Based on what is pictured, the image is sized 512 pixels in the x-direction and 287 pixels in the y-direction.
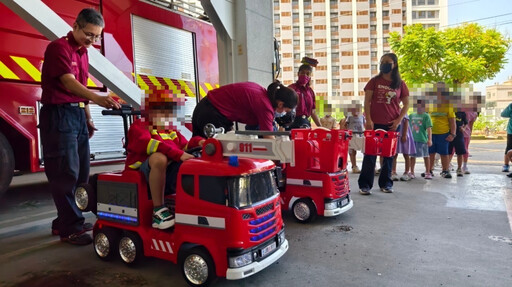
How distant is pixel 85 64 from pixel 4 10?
1446mm

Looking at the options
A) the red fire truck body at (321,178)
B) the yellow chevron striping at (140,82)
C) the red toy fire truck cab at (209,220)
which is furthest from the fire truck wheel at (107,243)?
the yellow chevron striping at (140,82)

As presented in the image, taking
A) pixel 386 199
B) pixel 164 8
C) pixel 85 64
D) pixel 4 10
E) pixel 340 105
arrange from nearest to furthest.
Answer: pixel 85 64 < pixel 4 10 < pixel 386 199 < pixel 164 8 < pixel 340 105

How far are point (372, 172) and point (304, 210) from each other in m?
1.75

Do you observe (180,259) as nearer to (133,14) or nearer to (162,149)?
(162,149)

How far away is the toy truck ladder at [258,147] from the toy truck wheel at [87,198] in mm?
1336

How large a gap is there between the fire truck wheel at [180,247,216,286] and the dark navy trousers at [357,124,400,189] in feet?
11.4

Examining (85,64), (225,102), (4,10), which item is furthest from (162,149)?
(4,10)

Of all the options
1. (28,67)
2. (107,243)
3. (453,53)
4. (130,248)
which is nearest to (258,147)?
(130,248)

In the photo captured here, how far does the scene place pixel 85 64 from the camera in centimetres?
355

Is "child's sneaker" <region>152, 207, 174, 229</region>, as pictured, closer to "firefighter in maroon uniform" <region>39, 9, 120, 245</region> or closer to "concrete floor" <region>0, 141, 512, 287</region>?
"concrete floor" <region>0, 141, 512, 287</region>

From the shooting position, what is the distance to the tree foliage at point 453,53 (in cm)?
2544

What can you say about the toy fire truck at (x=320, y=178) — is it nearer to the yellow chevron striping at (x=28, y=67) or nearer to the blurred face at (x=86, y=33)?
the blurred face at (x=86, y=33)

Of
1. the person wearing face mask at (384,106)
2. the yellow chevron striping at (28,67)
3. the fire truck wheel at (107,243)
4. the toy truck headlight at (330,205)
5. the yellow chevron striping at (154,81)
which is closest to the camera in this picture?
the fire truck wheel at (107,243)

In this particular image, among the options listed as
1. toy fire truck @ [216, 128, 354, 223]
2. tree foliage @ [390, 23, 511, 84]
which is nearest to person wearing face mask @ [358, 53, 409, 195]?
toy fire truck @ [216, 128, 354, 223]
